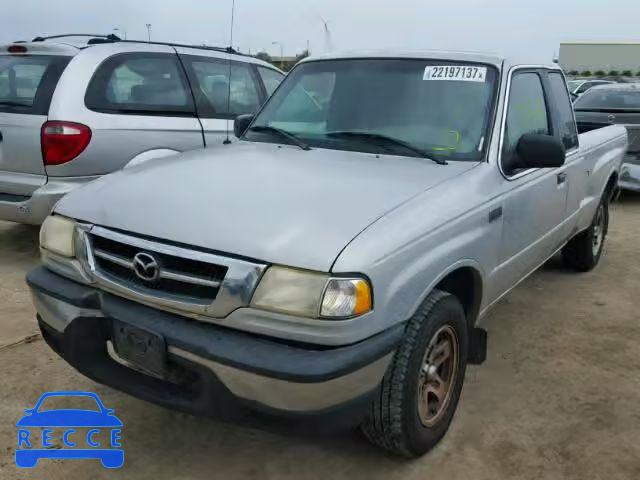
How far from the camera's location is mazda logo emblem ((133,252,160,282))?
A: 2.47m

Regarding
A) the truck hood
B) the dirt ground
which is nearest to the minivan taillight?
the dirt ground

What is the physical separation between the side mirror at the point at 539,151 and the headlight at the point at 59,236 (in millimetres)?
2219

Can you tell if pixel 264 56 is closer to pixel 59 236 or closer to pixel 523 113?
pixel 523 113

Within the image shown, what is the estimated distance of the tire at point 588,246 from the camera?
5445mm

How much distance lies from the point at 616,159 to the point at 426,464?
3.92 metres

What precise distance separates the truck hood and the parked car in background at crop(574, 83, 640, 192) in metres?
5.73

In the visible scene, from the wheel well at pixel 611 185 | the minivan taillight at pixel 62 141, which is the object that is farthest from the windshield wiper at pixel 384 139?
the wheel well at pixel 611 185

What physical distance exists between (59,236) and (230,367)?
3.70ft

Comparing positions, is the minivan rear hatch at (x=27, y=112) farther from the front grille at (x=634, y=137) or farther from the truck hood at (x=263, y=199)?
the front grille at (x=634, y=137)

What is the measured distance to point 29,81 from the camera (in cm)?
517

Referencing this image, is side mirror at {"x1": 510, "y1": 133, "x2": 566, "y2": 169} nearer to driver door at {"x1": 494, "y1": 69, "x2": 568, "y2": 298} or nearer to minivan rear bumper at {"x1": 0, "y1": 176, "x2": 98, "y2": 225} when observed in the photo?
driver door at {"x1": 494, "y1": 69, "x2": 568, "y2": 298}

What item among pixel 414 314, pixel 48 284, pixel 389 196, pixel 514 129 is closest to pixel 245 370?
pixel 414 314

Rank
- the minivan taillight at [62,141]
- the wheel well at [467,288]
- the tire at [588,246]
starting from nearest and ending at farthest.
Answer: the wheel well at [467,288], the minivan taillight at [62,141], the tire at [588,246]

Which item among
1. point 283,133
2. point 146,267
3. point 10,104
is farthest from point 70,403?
point 10,104
